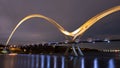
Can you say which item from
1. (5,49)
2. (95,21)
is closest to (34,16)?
(95,21)

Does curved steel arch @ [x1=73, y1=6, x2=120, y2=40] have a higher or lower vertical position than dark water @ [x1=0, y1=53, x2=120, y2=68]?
higher

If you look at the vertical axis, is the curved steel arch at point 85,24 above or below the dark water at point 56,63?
above

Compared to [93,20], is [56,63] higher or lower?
lower

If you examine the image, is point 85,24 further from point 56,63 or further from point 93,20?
point 56,63

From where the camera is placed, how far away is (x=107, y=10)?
81.4 meters

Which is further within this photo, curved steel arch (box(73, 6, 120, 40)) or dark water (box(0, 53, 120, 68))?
curved steel arch (box(73, 6, 120, 40))

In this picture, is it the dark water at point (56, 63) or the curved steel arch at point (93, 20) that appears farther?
the curved steel arch at point (93, 20)

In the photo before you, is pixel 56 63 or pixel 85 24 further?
pixel 85 24

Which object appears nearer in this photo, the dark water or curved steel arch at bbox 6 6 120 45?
the dark water

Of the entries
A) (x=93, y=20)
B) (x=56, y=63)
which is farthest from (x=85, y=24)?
(x=56, y=63)

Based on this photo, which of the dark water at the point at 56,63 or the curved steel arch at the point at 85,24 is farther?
the curved steel arch at the point at 85,24

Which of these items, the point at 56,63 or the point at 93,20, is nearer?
the point at 56,63

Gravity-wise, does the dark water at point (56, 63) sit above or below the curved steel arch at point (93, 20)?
below

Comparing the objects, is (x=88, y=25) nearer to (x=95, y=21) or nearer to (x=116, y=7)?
(x=95, y=21)
